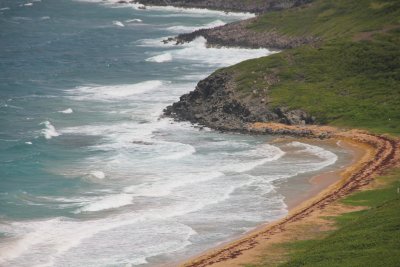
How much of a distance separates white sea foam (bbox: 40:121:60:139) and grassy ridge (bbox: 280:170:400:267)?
39.4m

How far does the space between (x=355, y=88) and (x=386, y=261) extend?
56665mm

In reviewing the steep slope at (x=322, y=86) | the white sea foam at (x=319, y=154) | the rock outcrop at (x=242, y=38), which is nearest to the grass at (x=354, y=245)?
the white sea foam at (x=319, y=154)

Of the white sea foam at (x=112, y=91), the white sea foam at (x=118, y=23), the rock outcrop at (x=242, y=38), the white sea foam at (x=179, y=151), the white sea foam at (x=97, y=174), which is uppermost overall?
the white sea foam at (x=118, y=23)

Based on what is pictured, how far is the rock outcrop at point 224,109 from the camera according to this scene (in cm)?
9169

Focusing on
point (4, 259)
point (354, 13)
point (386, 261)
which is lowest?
point (4, 259)

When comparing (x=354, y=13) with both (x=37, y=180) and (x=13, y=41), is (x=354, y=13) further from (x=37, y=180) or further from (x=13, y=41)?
(x=37, y=180)

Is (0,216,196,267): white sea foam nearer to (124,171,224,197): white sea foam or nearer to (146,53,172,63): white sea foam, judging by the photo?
(124,171,224,197): white sea foam

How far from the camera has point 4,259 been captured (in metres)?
53.1

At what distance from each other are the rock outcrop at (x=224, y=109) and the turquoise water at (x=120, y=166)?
2.31m

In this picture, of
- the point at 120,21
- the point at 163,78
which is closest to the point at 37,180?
the point at 163,78

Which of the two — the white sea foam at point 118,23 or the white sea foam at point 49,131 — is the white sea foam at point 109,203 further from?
the white sea foam at point 118,23

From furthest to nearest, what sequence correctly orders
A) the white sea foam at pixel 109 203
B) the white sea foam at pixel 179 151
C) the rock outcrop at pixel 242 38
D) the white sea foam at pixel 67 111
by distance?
1. the rock outcrop at pixel 242 38
2. the white sea foam at pixel 67 111
3. the white sea foam at pixel 179 151
4. the white sea foam at pixel 109 203

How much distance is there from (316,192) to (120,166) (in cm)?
1807

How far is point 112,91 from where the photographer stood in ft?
366
